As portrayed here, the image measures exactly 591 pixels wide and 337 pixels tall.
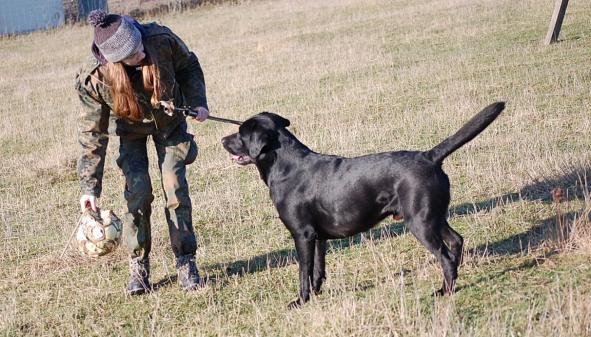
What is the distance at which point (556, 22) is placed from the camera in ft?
48.9

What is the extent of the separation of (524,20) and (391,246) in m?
13.5

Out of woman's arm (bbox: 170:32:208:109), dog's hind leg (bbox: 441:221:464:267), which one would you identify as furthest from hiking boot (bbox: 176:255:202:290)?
dog's hind leg (bbox: 441:221:464:267)

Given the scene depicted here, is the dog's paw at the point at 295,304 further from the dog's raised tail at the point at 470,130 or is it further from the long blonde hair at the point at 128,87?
the long blonde hair at the point at 128,87

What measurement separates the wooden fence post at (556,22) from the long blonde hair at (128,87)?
11.3m

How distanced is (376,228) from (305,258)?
1.77 m

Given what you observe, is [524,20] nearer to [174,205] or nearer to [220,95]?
[220,95]

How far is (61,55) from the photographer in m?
26.5

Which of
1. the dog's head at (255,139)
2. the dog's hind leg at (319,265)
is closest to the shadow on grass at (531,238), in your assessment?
the dog's hind leg at (319,265)

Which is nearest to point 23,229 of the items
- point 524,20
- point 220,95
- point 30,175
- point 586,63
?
point 30,175

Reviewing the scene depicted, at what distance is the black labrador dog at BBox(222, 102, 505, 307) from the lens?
513cm

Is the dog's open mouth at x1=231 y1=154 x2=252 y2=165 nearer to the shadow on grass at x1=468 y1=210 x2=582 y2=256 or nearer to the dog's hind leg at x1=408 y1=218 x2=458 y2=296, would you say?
the dog's hind leg at x1=408 y1=218 x2=458 y2=296

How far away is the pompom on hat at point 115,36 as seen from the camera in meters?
5.31

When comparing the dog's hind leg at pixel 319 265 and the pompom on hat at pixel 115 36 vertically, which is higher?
the pompom on hat at pixel 115 36

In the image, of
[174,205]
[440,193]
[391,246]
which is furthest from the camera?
[391,246]
